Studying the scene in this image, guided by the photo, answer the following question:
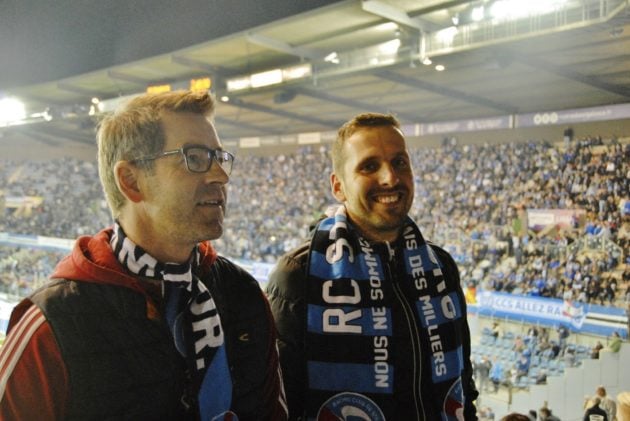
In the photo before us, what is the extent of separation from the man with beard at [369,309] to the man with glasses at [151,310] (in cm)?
17

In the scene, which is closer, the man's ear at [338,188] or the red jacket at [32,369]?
the red jacket at [32,369]

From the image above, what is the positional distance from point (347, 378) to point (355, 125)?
0.60 m

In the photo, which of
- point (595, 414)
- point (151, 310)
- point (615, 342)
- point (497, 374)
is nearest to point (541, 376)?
point (497, 374)

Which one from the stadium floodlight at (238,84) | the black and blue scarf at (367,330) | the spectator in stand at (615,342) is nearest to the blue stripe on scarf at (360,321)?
the black and blue scarf at (367,330)

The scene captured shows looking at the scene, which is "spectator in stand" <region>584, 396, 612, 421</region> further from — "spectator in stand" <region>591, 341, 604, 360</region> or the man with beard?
the man with beard

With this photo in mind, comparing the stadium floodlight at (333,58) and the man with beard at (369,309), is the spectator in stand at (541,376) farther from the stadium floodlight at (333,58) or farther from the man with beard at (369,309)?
the man with beard at (369,309)

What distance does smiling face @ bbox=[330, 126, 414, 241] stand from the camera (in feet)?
4.33

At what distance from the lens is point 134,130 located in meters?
0.98

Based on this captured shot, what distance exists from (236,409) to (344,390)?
0.31 meters

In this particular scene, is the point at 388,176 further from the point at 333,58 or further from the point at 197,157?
the point at 333,58

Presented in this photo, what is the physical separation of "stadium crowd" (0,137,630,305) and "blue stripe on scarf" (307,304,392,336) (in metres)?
5.71

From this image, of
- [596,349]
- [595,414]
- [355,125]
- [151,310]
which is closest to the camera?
[151,310]

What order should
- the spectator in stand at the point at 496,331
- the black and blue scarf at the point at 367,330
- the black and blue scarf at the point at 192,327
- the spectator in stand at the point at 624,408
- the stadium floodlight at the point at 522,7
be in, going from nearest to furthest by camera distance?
the black and blue scarf at the point at 192,327 < the black and blue scarf at the point at 367,330 < the spectator in stand at the point at 624,408 < the stadium floodlight at the point at 522,7 < the spectator in stand at the point at 496,331

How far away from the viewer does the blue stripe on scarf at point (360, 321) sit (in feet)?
4.18
